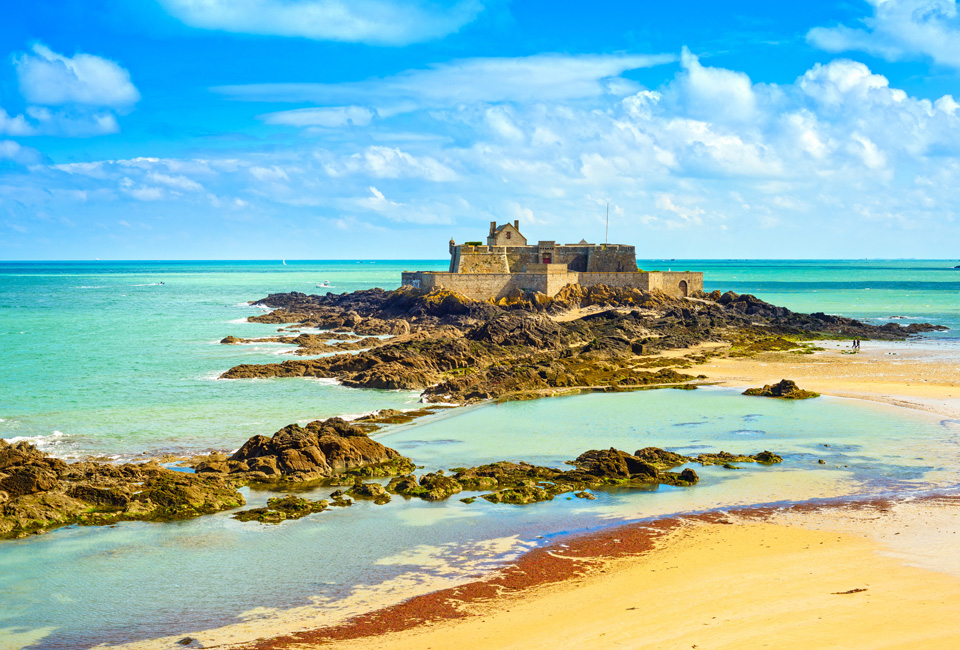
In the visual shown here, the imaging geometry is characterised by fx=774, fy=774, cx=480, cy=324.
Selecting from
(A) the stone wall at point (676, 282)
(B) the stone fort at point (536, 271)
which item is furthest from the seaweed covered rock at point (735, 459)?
(A) the stone wall at point (676, 282)

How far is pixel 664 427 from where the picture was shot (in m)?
19.5

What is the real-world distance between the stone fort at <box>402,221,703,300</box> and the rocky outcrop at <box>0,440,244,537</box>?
34801mm

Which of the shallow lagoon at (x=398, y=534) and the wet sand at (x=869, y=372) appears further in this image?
the wet sand at (x=869, y=372)

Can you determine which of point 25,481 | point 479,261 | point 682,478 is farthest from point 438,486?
point 479,261

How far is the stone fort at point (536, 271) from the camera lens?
160 ft

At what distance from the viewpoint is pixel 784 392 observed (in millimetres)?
23297

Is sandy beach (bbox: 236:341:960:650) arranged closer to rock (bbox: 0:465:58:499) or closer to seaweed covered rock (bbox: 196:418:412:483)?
seaweed covered rock (bbox: 196:418:412:483)

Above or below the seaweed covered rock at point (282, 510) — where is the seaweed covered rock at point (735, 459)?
above

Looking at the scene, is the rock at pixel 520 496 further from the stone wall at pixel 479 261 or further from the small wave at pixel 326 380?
the stone wall at pixel 479 261

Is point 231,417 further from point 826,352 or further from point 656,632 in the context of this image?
point 826,352

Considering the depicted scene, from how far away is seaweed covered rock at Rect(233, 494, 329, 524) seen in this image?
499 inches

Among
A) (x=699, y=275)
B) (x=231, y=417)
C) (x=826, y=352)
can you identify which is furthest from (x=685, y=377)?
(x=699, y=275)

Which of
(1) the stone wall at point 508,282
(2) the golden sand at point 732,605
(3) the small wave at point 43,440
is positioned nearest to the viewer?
(2) the golden sand at point 732,605

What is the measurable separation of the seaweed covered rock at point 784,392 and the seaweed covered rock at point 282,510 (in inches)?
599
